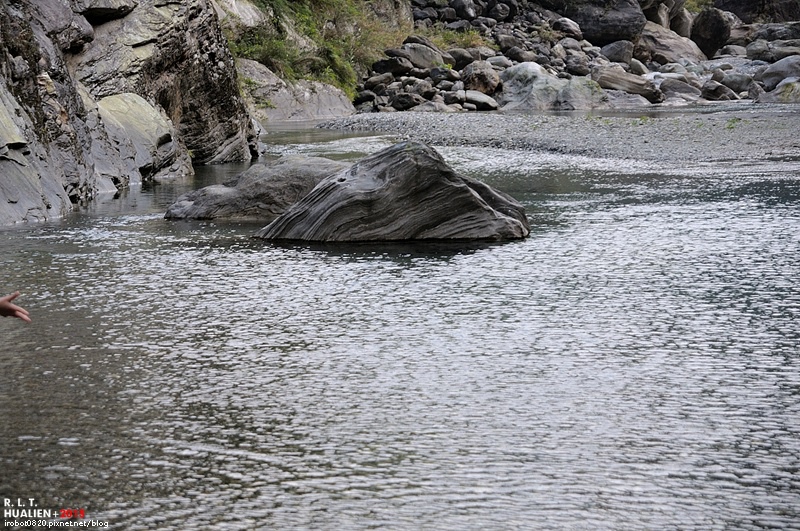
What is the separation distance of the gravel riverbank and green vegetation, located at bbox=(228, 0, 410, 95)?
4.90m

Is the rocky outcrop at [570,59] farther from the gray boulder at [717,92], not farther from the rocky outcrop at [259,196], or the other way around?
the rocky outcrop at [259,196]

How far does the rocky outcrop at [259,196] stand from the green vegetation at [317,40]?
19408 millimetres

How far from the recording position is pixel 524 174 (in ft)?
44.0

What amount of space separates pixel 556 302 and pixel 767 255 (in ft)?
6.90

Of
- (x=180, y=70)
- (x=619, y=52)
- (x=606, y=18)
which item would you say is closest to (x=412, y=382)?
(x=180, y=70)

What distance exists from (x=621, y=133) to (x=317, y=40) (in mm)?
18381

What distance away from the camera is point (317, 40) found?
116 feet

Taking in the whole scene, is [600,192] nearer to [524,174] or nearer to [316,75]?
[524,174]

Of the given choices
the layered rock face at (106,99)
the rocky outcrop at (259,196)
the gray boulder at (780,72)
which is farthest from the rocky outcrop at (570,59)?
the rocky outcrop at (259,196)

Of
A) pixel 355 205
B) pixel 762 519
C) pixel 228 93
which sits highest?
pixel 228 93

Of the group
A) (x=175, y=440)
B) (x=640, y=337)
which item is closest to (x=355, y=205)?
(x=640, y=337)

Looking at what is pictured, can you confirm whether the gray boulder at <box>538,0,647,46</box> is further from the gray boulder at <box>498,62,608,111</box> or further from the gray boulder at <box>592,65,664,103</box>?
the gray boulder at <box>498,62,608,111</box>

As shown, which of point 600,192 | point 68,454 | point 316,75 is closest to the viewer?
point 68,454

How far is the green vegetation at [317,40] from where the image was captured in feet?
100
